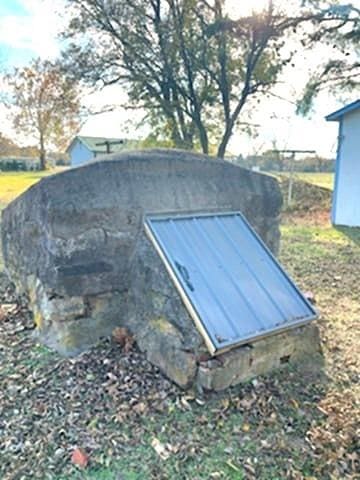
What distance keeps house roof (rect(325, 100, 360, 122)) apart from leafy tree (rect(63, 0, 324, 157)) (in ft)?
7.66

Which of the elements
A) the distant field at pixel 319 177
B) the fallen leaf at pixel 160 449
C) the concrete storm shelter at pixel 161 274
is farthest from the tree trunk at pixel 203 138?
the fallen leaf at pixel 160 449

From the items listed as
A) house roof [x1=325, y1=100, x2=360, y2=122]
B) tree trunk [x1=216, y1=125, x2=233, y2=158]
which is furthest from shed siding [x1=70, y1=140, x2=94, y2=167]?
house roof [x1=325, y1=100, x2=360, y2=122]

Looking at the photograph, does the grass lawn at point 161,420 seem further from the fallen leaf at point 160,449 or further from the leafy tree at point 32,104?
the leafy tree at point 32,104

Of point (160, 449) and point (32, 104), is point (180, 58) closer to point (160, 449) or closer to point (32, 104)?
point (160, 449)

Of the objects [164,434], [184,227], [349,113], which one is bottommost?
[164,434]

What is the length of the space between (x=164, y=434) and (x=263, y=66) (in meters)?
11.5

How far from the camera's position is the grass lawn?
76.7 inches

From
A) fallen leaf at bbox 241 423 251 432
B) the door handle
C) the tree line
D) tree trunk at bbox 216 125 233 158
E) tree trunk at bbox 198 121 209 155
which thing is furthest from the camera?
tree trunk at bbox 198 121 209 155

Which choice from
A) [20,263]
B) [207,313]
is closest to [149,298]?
[207,313]

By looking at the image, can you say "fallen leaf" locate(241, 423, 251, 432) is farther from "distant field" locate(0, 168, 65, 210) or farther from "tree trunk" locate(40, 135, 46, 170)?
"tree trunk" locate(40, 135, 46, 170)

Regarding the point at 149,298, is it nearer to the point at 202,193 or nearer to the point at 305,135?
the point at 202,193

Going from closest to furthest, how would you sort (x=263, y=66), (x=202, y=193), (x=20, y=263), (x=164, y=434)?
1. (x=164, y=434)
2. (x=202, y=193)
3. (x=20, y=263)
4. (x=263, y=66)

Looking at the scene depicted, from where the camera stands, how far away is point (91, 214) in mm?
2871

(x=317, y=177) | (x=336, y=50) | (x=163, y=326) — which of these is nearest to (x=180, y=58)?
(x=336, y=50)
